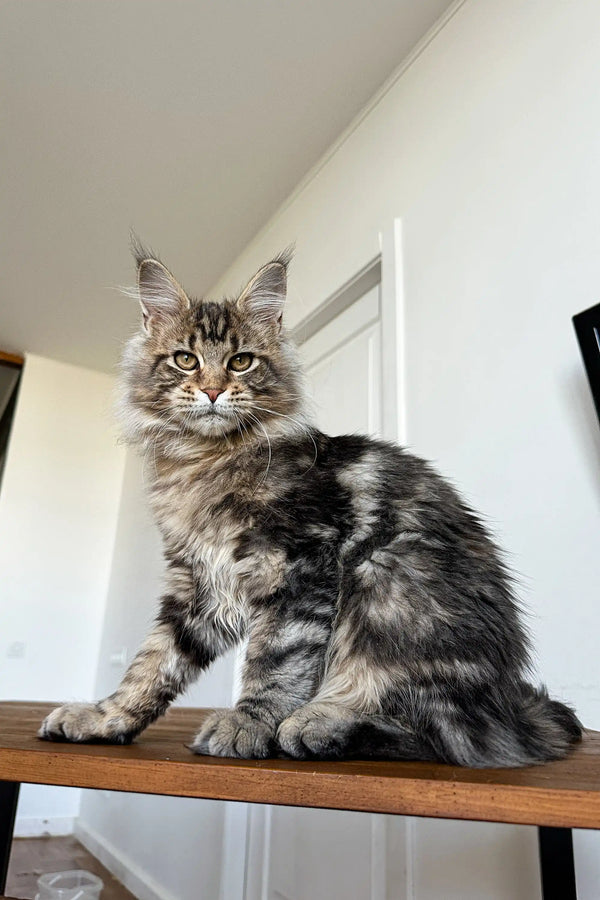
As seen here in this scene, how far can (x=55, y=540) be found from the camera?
392cm

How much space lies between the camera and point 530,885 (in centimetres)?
106

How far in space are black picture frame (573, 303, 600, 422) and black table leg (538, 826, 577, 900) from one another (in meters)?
0.67

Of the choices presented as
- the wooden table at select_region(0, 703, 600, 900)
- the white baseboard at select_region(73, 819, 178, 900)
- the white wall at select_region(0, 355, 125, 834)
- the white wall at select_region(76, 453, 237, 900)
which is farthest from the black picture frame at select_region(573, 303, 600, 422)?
the white wall at select_region(0, 355, 125, 834)

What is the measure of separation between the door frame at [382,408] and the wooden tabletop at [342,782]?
1.08 meters

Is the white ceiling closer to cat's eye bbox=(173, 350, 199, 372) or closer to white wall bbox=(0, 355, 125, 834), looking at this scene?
white wall bbox=(0, 355, 125, 834)

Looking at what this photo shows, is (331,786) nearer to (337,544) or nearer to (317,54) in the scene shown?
(337,544)

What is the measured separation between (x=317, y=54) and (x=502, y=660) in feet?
6.51

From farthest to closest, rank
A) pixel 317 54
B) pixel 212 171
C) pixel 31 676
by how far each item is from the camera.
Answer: pixel 31 676 → pixel 212 171 → pixel 317 54

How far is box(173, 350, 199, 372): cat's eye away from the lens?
3.33 ft

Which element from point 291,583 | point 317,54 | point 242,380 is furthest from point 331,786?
point 317,54

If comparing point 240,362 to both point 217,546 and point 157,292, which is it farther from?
point 217,546

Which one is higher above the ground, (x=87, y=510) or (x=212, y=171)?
(x=212, y=171)

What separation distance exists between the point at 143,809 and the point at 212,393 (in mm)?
2649

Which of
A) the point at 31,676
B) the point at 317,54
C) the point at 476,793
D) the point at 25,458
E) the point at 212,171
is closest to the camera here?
the point at 476,793
